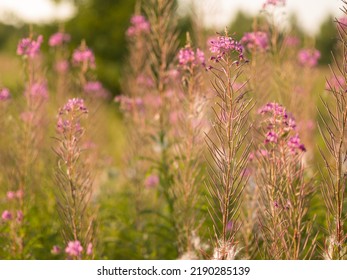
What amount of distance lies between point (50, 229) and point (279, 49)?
2.80 m

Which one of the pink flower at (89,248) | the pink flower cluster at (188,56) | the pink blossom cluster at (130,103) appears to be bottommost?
the pink flower at (89,248)

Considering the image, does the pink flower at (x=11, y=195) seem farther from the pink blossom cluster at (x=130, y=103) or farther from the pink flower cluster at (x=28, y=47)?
the pink blossom cluster at (x=130, y=103)

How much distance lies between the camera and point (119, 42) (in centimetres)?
1825

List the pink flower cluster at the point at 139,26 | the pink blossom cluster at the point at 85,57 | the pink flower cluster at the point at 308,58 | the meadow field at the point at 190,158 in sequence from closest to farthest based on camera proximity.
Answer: the meadow field at the point at 190,158 < the pink blossom cluster at the point at 85,57 < the pink flower cluster at the point at 139,26 < the pink flower cluster at the point at 308,58

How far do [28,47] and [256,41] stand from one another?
6.54 ft

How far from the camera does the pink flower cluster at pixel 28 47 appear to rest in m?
3.98

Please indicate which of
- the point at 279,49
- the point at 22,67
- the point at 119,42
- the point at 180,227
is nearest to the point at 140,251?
the point at 180,227

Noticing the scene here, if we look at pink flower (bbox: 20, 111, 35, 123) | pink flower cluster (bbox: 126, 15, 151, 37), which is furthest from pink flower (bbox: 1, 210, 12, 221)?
pink flower cluster (bbox: 126, 15, 151, 37)

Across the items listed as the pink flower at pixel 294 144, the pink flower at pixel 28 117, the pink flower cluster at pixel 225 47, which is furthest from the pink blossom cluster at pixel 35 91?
the pink flower at pixel 294 144

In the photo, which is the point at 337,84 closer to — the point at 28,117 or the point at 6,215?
the point at 28,117

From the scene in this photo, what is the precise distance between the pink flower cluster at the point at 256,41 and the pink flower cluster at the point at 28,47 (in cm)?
176

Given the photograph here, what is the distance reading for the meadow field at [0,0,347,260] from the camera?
9.12 feet

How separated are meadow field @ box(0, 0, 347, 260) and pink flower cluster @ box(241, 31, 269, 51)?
1 cm

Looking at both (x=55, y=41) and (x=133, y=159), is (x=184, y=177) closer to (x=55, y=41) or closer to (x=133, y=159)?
(x=133, y=159)
